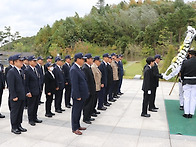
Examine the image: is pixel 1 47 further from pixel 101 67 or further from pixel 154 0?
pixel 101 67

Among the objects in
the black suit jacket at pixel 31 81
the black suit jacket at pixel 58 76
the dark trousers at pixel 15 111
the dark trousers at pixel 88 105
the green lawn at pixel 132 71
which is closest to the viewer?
the dark trousers at pixel 15 111

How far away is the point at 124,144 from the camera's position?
3623 mm

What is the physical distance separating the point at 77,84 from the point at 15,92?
1304mm

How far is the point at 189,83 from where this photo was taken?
5.20m

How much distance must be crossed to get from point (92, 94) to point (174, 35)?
2784cm

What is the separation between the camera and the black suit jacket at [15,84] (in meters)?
3.98

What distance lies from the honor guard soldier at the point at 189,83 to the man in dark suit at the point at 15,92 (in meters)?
4.19

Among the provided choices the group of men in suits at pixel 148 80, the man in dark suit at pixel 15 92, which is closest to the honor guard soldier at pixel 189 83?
the group of men in suits at pixel 148 80

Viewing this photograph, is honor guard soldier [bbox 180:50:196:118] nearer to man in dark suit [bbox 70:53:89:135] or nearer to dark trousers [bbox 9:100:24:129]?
man in dark suit [bbox 70:53:89:135]

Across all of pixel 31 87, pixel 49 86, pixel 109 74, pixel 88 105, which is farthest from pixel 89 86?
pixel 109 74

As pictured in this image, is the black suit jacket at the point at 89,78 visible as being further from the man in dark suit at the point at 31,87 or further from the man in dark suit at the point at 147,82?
the man in dark suit at the point at 147,82

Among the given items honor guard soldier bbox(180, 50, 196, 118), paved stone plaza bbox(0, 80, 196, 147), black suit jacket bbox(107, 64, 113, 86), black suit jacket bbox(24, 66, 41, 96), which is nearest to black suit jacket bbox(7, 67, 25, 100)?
black suit jacket bbox(24, 66, 41, 96)

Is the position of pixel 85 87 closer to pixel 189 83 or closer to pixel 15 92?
pixel 15 92

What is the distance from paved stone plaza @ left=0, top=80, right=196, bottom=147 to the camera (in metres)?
3.66
